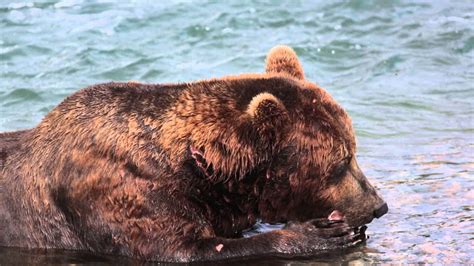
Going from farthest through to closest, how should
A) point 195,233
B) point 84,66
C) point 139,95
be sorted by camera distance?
point 84,66 → point 139,95 → point 195,233

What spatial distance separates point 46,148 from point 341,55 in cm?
851

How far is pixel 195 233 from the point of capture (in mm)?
5469

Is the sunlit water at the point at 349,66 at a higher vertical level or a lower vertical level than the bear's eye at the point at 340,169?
lower

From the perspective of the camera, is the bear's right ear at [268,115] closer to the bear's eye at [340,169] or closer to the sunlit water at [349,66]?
the bear's eye at [340,169]

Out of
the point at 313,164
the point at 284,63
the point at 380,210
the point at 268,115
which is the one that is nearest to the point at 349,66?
the point at 284,63

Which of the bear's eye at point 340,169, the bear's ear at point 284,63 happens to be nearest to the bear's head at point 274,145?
the bear's eye at point 340,169

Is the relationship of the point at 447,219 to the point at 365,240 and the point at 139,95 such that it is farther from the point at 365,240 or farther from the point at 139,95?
the point at 139,95

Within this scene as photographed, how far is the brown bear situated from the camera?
5.48m

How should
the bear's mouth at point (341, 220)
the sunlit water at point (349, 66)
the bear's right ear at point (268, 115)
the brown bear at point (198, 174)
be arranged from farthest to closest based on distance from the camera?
the sunlit water at point (349, 66) < the bear's mouth at point (341, 220) < the brown bear at point (198, 174) < the bear's right ear at point (268, 115)

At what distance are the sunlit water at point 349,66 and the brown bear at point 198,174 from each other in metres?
0.23

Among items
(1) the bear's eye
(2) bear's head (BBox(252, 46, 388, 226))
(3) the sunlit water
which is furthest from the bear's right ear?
(3) the sunlit water

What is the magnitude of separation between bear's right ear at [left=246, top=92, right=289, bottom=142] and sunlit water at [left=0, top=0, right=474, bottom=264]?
81 centimetres

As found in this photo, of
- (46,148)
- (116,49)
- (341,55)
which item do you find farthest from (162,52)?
(46,148)

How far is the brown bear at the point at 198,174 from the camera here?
548cm
